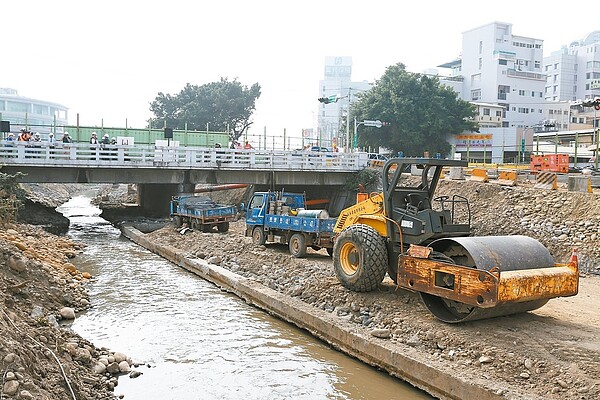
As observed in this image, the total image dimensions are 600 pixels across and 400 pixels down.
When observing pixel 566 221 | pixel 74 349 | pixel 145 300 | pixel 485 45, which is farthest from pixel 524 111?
pixel 74 349

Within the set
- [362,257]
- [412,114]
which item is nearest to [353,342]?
[362,257]

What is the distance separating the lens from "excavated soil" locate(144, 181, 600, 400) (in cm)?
757

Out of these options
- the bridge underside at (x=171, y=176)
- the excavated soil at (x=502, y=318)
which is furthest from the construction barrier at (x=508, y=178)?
the bridge underside at (x=171, y=176)

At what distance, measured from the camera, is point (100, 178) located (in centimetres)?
2605

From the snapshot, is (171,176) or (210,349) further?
(171,176)

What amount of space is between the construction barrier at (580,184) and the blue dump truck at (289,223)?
31.1 ft

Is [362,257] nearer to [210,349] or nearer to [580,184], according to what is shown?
[210,349]

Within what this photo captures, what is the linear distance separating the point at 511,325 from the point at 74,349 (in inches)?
271

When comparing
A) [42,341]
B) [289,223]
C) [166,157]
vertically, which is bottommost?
[42,341]

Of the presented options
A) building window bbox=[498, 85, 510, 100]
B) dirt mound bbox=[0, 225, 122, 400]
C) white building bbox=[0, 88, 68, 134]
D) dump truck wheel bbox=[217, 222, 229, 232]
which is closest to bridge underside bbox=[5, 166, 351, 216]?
dump truck wheel bbox=[217, 222, 229, 232]

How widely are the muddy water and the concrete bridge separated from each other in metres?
10.9

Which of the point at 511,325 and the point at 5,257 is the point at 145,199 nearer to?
the point at 5,257

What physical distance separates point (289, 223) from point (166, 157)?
37.8ft

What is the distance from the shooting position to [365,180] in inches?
1210
